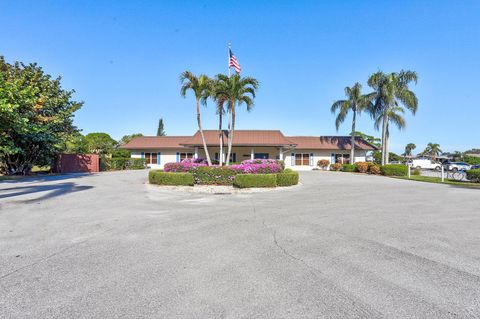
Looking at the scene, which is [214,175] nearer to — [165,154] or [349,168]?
[349,168]

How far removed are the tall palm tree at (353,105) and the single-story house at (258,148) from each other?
8.45 feet

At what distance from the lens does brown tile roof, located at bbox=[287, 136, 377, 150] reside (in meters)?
33.2

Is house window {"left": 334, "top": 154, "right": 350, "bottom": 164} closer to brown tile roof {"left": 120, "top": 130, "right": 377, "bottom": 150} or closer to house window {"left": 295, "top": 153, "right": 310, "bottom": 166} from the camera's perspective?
brown tile roof {"left": 120, "top": 130, "right": 377, "bottom": 150}

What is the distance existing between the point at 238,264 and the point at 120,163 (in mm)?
30350

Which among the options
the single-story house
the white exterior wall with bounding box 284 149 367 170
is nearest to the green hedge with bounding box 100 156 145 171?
the single-story house

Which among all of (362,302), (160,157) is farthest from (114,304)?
(160,157)

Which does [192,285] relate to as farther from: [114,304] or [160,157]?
[160,157]

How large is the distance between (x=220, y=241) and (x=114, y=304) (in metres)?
2.45

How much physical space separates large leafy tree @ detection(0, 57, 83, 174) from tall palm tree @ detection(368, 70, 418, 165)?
1151 inches

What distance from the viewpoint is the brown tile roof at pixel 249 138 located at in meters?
29.8

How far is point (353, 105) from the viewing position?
30.3 metres

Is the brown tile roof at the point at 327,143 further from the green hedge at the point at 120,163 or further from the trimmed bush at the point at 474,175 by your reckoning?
the green hedge at the point at 120,163

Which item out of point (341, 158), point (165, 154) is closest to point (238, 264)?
point (341, 158)

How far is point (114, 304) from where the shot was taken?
111 inches
